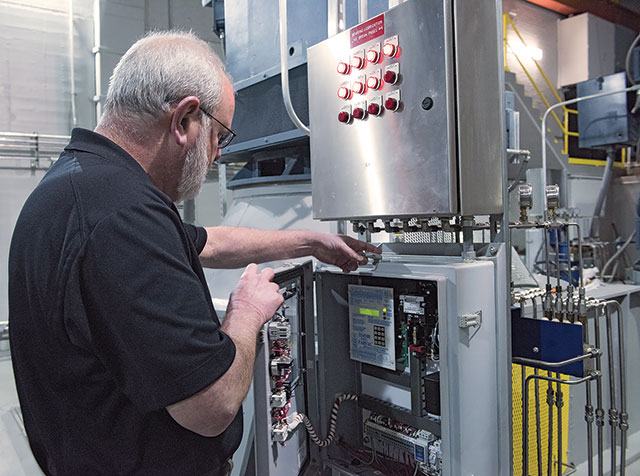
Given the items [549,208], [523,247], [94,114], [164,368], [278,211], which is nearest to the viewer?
[164,368]

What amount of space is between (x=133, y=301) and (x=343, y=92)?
86 cm

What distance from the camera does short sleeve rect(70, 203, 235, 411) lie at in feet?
2.26

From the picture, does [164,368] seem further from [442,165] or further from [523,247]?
[523,247]

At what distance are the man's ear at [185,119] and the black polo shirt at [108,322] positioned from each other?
4.5 inches

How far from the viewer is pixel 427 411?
137cm

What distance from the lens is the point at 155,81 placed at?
86cm

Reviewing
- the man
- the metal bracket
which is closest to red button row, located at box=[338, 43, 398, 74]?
the man

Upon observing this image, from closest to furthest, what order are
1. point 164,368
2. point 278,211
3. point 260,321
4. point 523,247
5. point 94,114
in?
point 164,368 → point 260,321 → point 278,211 → point 94,114 → point 523,247

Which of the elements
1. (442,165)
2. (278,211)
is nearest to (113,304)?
(442,165)

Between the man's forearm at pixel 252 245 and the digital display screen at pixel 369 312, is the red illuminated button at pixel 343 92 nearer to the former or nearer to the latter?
the man's forearm at pixel 252 245

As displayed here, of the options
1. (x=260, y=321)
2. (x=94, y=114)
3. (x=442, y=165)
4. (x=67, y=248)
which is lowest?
(x=260, y=321)

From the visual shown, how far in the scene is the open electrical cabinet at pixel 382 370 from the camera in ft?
3.67

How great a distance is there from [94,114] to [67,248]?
3620mm

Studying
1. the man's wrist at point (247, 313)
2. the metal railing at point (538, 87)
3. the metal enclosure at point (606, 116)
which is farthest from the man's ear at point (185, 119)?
the metal railing at point (538, 87)
